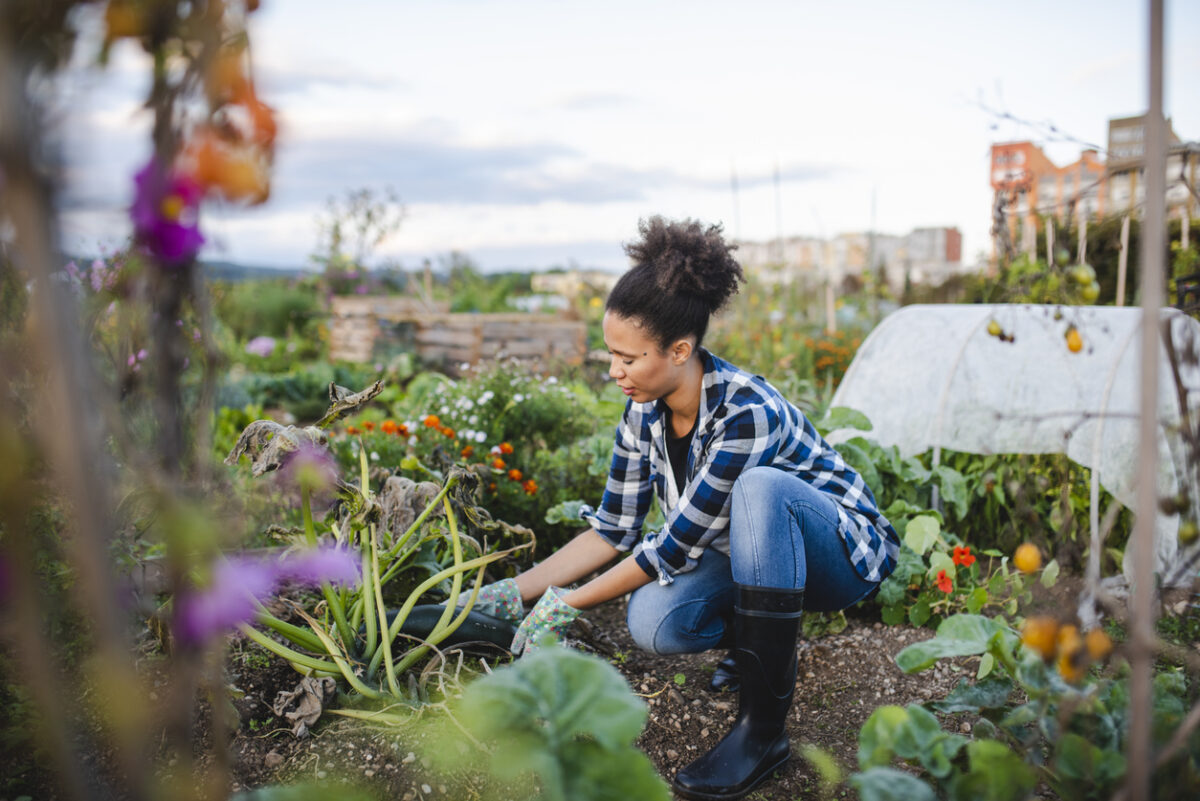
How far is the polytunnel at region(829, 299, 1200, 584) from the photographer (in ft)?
9.00

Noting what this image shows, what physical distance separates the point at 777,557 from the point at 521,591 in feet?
2.15

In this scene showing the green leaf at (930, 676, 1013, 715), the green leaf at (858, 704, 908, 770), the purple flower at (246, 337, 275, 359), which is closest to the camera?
the green leaf at (858, 704, 908, 770)

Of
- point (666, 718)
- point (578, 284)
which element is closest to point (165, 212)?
point (666, 718)

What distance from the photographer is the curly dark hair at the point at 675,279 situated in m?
1.81

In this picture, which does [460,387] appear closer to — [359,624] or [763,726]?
[359,624]

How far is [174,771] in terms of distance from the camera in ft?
4.91

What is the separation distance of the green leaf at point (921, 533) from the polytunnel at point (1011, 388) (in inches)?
19.0

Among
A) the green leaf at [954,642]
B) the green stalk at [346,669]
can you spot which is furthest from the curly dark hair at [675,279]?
the green stalk at [346,669]

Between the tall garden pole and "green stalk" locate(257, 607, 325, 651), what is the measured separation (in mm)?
1436

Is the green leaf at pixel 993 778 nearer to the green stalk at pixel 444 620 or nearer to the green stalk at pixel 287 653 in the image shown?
the green stalk at pixel 444 620

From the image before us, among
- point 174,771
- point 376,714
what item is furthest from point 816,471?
point 174,771

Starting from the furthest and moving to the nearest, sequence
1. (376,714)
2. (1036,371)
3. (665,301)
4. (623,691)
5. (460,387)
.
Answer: (460,387) < (1036,371) < (665,301) < (376,714) < (623,691)

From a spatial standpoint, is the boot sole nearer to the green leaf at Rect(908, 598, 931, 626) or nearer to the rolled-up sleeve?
the rolled-up sleeve

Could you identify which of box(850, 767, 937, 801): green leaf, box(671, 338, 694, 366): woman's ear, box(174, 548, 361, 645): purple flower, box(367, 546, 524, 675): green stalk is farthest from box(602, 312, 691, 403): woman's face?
box(850, 767, 937, 801): green leaf
